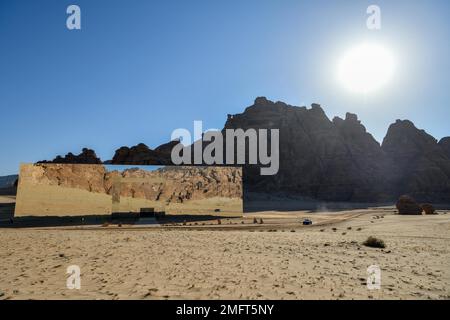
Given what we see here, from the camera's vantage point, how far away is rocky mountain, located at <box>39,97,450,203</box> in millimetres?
98625

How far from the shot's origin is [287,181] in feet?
333

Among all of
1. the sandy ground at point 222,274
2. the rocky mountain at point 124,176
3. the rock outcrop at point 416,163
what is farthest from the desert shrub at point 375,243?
the rock outcrop at point 416,163

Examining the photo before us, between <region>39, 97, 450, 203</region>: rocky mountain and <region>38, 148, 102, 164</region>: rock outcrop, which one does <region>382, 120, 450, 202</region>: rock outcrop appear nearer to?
<region>39, 97, 450, 203</region>: rocky mountain

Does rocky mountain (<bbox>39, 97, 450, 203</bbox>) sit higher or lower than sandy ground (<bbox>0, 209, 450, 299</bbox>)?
higher

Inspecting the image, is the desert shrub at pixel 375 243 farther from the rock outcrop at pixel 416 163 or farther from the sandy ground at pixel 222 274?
the rock outcrop at pixel 416 163

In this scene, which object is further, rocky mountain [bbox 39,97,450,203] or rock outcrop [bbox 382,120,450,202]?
rocky mountain [bbox 39,97,450,203]

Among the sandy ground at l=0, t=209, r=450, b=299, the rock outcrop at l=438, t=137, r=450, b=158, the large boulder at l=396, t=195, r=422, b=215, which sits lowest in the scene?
the sandy ground at l=0, t=209, r=450, b=299

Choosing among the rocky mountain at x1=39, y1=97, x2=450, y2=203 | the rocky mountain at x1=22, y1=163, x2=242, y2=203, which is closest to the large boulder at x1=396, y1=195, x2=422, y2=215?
the rocky mountain at x1=22, y1=163, x2=242, y2=203

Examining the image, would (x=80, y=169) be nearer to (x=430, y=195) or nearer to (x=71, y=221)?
(x=71, y=221)

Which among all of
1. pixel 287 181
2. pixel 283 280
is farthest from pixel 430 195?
pixel 283 280

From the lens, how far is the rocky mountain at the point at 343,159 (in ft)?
324

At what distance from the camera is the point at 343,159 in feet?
347

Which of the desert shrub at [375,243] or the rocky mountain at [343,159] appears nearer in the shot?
the desert shrub at [375,243]
